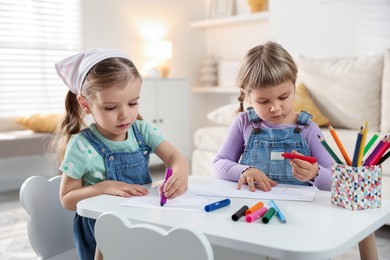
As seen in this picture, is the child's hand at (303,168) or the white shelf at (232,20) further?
the white shelf at (232,20)

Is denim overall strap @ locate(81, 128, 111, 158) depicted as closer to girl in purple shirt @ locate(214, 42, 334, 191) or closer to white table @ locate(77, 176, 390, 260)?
white table @ locate(77, 176, 390, 260)

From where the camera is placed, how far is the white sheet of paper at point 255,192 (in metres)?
1.04

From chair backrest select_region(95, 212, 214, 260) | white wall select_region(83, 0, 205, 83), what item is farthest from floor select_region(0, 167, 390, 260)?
white wall select_region(83, 0, 205, 83)

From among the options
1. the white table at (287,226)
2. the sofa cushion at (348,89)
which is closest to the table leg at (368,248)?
the white table at (287,226)

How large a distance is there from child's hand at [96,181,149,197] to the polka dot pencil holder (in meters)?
0.45

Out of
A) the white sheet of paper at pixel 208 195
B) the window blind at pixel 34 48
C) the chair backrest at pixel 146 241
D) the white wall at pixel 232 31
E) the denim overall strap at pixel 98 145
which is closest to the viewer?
the chair backrest at pixel 146 241

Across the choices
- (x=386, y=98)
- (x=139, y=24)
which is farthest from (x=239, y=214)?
(x=139, y=24)

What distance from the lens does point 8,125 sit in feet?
12.1

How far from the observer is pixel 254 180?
1147mm

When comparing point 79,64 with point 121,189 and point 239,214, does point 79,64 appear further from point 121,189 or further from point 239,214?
point 239,214

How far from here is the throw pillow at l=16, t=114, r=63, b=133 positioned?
3.45 m

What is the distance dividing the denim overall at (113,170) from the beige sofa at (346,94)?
1.59 metres

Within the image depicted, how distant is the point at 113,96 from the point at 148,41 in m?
3.56

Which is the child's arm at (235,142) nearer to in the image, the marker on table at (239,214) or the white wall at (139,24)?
the marker on table at (239,214)
